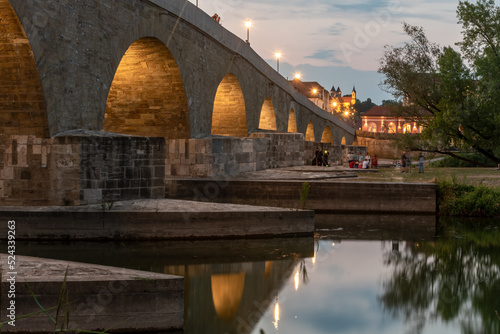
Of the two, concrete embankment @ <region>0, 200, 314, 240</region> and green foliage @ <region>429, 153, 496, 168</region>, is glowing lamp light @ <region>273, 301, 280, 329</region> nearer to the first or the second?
concrete embankment @ <region>0, 200, 314, 240</region>

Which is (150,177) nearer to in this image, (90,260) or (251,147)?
(90,260)

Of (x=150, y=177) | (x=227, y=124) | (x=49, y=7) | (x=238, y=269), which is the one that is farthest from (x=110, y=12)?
(x=227, y=124)

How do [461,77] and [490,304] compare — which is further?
[461,77]

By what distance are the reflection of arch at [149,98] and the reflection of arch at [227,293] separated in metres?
7.51

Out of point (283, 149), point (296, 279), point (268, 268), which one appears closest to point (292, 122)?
point (283, 149)

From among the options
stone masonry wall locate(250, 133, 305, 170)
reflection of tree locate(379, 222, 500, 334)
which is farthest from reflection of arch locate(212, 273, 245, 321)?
stone masonry wall locate(250, 133, 305, 170)

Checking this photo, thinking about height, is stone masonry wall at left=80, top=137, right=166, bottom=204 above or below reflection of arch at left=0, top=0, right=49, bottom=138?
below

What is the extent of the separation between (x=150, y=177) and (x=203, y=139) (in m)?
4.56

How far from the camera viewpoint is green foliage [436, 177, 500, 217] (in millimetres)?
13742

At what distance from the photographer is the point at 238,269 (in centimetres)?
888

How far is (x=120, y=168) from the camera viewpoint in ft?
35.1

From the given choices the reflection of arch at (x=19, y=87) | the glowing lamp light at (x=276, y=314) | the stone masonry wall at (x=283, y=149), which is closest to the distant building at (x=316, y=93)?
the stone masonry wall at (x=283, y=149)

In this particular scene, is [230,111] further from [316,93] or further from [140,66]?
[316,93]

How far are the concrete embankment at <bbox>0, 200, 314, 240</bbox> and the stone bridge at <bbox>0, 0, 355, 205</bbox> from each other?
62 centimetres
